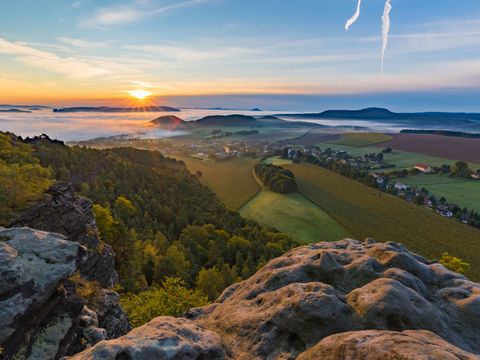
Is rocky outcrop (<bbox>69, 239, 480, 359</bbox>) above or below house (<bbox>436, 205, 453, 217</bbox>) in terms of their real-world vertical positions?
above

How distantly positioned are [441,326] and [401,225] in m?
116

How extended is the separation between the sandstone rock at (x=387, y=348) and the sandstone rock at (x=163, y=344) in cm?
477

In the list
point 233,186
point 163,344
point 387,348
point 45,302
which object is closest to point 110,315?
point 45,302

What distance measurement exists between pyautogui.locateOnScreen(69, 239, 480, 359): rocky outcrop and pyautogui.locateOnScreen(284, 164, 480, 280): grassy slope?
8633 cm

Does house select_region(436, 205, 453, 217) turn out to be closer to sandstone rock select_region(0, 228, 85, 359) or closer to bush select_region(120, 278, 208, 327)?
bush select_region(120, 278, 208, 327)

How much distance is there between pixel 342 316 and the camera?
15477 mm

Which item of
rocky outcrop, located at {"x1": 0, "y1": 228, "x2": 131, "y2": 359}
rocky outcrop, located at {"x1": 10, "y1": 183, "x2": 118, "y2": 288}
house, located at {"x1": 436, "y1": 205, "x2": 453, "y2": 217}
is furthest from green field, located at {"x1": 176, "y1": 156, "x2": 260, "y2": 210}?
rocky outcrop, located at {"x1": 0, "y1": 228, "x2": 131, "y2": 359}

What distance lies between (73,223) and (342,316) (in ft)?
95.1

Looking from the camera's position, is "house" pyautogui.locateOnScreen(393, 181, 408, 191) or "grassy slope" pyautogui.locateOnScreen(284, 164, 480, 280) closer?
"grassy slope" pyautogui.locateOnScreen(284, 164, 480, 280)

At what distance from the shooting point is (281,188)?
5940 inches

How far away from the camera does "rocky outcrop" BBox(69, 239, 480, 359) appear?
→ 12.5 m

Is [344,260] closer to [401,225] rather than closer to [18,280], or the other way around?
[18,280]

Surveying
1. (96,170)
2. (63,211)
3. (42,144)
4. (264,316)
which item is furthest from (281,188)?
(264,316)

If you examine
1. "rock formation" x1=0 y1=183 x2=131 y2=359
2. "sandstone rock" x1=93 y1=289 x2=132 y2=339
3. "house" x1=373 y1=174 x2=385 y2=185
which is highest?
"rock formation" x1=0 y1=183 x2=131 y2=359
